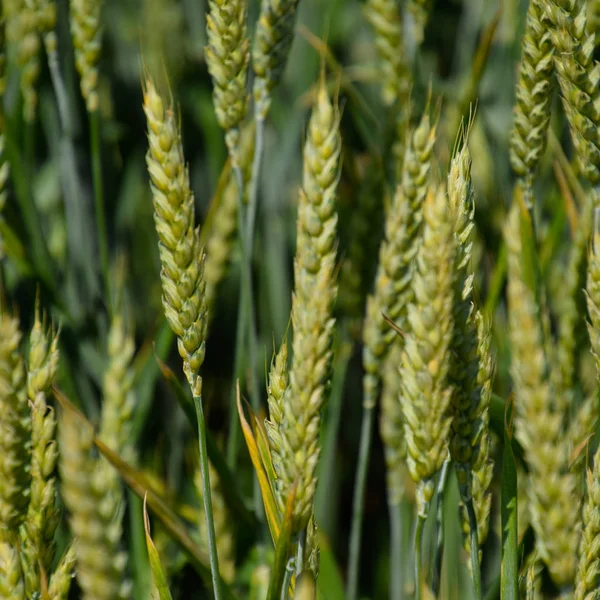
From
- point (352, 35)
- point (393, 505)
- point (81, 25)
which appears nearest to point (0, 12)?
point (81, 25)

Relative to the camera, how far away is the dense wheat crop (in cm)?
71

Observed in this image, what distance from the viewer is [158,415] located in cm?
164

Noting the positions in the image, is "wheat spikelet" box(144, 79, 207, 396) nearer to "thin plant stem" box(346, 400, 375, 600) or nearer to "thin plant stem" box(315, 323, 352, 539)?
"thin plant stem" box(346, 400, 375, 600)

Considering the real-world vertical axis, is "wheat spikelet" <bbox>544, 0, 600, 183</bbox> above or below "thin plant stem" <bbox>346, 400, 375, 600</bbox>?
above

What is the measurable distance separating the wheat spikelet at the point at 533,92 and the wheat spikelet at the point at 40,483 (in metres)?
0.55

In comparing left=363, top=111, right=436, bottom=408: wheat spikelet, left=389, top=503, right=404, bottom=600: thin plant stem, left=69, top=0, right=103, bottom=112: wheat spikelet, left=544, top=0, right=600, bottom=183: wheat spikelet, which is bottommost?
left=389, top=503, right=404, bottom=600: thin plant stem

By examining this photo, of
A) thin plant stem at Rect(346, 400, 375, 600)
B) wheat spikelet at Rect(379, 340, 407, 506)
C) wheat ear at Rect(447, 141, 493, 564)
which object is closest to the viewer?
wheat ear at Rect(447, 141, 493, 564)

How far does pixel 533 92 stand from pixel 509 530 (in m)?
0.46

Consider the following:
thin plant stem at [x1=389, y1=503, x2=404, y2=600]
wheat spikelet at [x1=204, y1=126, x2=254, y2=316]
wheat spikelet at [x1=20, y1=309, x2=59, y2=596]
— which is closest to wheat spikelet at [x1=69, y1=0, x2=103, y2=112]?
wheat spikelet at [x1=204, y1=126, x2=254, y2=316]

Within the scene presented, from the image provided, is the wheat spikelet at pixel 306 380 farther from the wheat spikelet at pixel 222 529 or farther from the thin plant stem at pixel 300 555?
the wheat spikelet at pixel 222 529

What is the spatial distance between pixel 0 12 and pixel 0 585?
30.7 inches

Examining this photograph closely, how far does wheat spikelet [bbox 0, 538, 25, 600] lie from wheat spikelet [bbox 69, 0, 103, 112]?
2.12 feet

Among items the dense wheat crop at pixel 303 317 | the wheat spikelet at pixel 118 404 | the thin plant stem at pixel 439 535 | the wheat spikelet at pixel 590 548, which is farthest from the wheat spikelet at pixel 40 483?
the wheat spikelet at pixel 590 548

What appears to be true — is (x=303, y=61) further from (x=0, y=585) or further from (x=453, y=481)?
(x=0, y=585)
